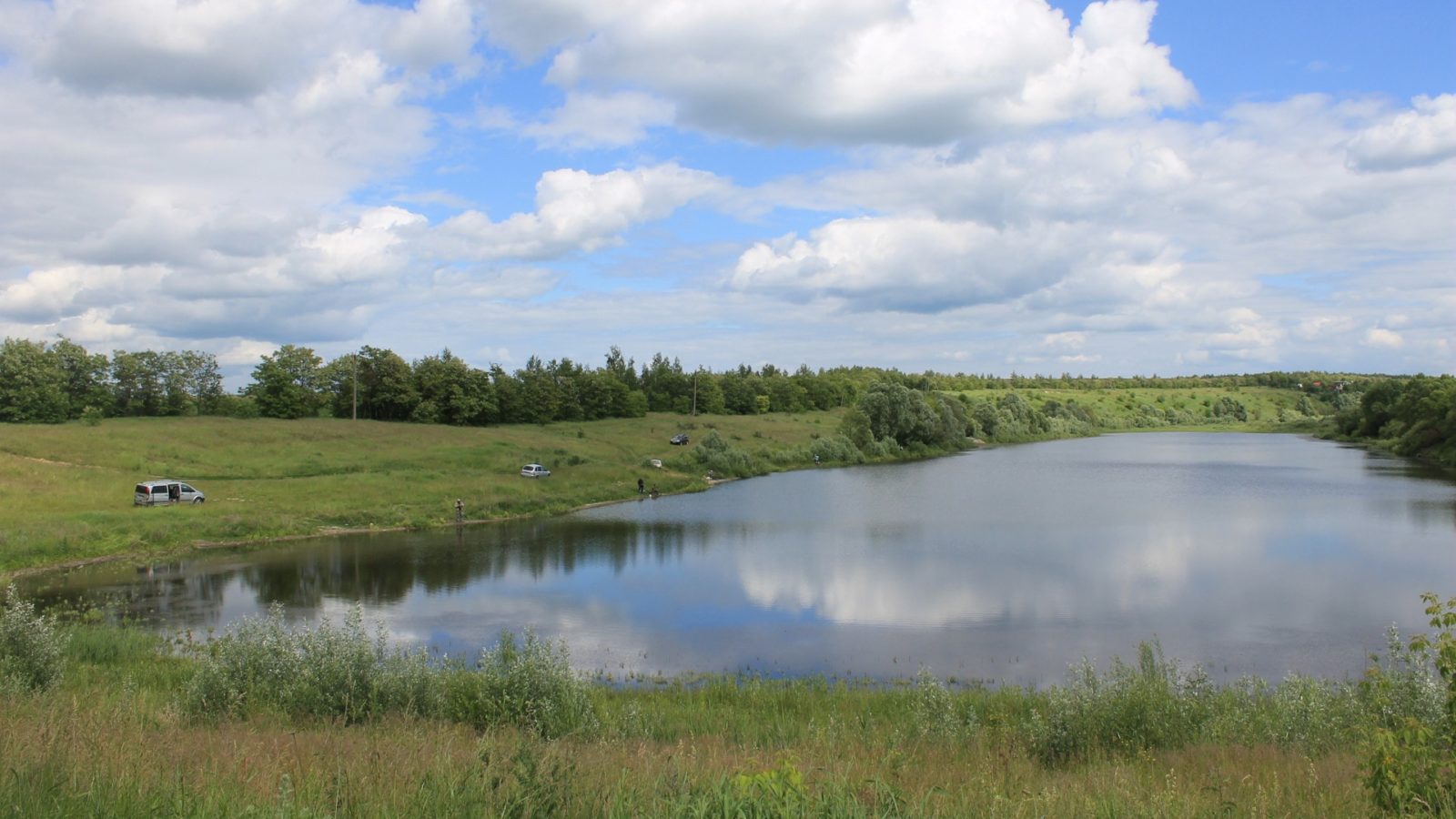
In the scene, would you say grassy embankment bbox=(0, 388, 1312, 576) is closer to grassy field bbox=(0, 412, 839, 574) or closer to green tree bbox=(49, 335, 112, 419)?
grassy field bbox=(0, 412, 839, 574)

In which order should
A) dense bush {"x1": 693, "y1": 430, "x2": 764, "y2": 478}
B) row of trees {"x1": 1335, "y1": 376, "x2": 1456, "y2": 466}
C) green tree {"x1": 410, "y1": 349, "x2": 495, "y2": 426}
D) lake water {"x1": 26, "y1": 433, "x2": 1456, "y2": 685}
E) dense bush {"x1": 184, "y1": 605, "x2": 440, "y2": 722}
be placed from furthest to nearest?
green tree {"x1": 410, "y1": 349, "x2": 495, "y2": 426} → row of trees {"x1": 1335, "y1": 376, "x2": 1456, "y2": 466} → dense bush {"x1": 693, "y1": 430, "x2": 764, "y2": 478} → lake water {"x1": 26, "y1": 433, "x2": 1456, "y2": 685} → dense bush {"x1": 184, "y1": 605, "x2": 440, "y2": 722}

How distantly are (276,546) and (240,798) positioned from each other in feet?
114

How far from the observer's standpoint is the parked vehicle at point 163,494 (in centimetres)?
3741

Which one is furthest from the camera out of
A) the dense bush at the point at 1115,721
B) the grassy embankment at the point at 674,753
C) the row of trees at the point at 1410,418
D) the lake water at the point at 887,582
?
the row of trees at the point at 1410,418

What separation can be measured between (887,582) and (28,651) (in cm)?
2360

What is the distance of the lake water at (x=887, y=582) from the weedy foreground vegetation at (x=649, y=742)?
4.91 meters

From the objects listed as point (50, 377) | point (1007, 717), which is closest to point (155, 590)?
point (1007, 717)

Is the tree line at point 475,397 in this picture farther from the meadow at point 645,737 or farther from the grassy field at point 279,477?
the meadow at point 645,737

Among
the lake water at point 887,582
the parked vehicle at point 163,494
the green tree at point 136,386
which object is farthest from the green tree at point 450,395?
the parked vehicle at point 163,494

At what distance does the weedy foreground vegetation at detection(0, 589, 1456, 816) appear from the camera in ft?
16.3

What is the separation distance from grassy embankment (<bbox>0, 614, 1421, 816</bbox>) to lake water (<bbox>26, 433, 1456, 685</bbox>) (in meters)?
6.53

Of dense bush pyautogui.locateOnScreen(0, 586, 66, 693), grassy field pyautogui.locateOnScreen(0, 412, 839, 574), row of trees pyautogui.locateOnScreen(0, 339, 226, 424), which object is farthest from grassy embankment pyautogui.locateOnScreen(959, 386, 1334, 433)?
dense bush pyautogui.locateOnScreen(0, 586, 66, 693)

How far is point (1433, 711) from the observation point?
9.84 meters

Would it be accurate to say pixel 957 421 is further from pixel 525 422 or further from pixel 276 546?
pixel 276 546
